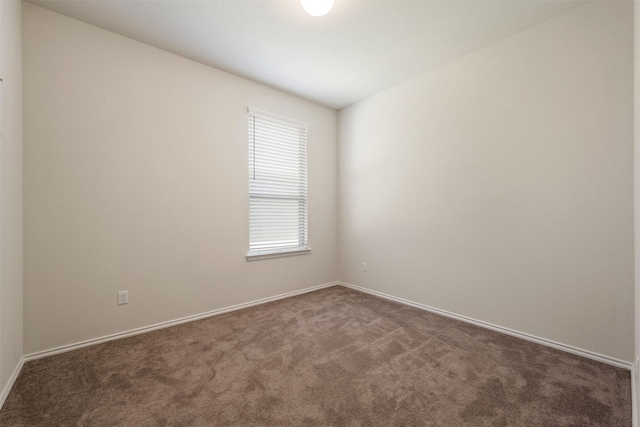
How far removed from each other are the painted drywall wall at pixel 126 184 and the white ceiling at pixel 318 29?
0.83 ft

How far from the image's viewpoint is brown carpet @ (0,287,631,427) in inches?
57.5

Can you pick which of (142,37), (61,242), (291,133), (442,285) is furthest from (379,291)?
(142,37)

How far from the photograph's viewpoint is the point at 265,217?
134 inches

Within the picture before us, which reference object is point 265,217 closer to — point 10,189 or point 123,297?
point 123,297

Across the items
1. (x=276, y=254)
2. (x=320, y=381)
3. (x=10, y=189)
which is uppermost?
(x=10, y=189)

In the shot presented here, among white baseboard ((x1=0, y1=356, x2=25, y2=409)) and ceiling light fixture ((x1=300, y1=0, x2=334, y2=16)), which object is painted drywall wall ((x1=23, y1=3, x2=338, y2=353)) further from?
ceiling light fixture ((x1=300, y1=0, x2=334, y2=16))

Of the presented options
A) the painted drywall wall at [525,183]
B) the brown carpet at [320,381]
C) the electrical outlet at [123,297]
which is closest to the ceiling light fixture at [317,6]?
the painted drywall wall at [525,183]

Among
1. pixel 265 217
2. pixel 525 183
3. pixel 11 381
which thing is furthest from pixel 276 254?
pixel 525 183

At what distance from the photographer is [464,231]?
2.76 metres

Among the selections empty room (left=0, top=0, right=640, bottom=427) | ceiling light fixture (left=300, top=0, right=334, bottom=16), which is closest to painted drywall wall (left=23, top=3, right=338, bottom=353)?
empty room (left=0, top=0, right=640, bottom=427)

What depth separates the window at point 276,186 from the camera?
328 centimetres

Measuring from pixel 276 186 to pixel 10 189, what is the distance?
228 centimetres

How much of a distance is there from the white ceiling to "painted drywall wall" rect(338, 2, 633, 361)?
0.27 meters

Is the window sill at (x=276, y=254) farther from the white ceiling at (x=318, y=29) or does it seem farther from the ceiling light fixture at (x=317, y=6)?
the ceiling light fixture at (x=317, y=6)
